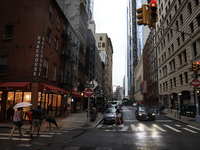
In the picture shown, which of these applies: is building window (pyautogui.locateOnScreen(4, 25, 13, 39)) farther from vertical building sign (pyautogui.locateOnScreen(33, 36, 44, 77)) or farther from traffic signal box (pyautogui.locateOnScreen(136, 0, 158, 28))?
traffic signal box (pyautogui.locateOnScreen(136, 0, 158, 28))

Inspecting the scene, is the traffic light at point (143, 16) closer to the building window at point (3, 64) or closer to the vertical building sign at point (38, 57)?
the vertical building sign at point (38, 57)

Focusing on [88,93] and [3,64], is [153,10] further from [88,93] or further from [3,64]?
[3,64]

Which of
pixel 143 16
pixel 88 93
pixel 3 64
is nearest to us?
pixel 143 16

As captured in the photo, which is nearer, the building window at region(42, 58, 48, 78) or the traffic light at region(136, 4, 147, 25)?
the traffic light at region(136, 4, 147, 25)

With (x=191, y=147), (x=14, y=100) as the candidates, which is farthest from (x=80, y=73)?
(x=191, y=147)

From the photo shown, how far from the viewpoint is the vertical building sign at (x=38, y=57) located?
16500mm

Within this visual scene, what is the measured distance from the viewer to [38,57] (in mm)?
16734

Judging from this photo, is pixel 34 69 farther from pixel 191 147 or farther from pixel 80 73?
pixel 80 73

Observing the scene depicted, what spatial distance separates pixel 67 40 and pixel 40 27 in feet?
24.2

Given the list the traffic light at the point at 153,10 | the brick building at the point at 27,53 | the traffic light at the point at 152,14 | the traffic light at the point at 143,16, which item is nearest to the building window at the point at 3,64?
the brick building at the point at 27,53

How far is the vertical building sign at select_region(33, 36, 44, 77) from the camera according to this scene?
54.1ft

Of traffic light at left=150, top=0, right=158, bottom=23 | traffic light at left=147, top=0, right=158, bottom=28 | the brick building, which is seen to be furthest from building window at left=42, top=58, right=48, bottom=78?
traffic light at left=150, top=0, right=158, bottom=23

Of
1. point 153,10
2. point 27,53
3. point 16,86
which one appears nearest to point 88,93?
point 16,86

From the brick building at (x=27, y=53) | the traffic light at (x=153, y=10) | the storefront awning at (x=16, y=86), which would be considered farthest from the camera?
the brick building at (x=27, y=53)
